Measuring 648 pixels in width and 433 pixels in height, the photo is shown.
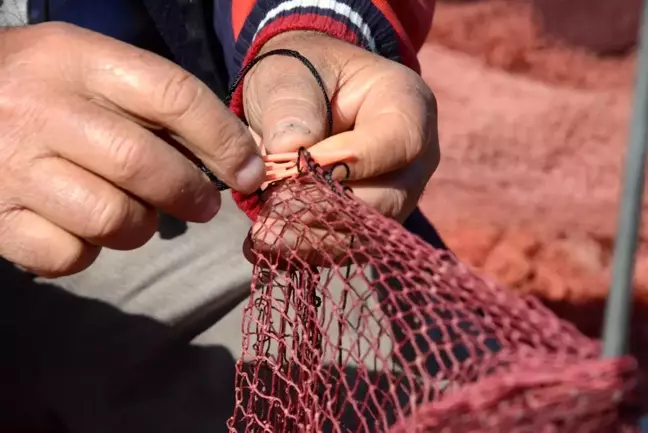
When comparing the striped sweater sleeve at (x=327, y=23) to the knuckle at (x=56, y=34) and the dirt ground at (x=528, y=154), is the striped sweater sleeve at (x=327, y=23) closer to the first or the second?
the knuckle at (x=56, y=34)

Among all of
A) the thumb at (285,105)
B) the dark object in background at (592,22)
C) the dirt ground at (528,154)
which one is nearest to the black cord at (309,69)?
the thumb at (285,105)

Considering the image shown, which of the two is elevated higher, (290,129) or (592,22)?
(290,129)

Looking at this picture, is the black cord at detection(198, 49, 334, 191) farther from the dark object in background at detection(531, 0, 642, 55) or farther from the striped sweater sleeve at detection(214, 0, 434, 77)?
the dark object in background at detection(531, 0, 642, 55)

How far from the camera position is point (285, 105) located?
48cm

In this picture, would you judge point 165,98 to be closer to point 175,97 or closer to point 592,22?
point 175,97

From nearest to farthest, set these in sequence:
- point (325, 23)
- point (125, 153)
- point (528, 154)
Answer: point (125, 153) → point (325, 23) → point (528, 154)

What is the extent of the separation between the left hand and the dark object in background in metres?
1.17

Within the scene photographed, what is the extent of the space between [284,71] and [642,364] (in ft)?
1.99

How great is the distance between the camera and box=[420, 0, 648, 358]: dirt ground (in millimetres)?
1047

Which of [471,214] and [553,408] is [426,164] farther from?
[471,214]

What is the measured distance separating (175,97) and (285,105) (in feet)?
0.28

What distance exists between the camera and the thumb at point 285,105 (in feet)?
1.51

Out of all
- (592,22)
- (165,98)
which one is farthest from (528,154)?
(165,98)

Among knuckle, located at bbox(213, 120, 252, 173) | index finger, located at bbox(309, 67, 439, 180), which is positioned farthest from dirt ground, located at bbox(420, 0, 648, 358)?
knuckle, located at bbox(213, 120, 252, 173)
